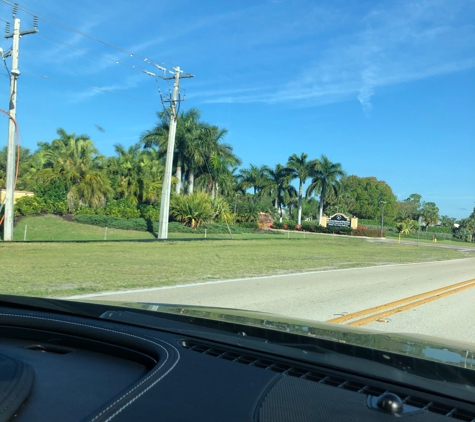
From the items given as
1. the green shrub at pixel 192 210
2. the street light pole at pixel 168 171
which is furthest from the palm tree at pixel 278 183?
the street light pole at pixel 168 171

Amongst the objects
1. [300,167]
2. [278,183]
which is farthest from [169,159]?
[278,183]

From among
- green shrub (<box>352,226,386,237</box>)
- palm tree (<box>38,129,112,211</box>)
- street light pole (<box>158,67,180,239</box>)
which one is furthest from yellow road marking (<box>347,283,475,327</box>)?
green shrub (<box>352,226,386,237</box>)

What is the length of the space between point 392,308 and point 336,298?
59.3 inches

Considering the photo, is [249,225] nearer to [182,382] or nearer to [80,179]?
[80,179]

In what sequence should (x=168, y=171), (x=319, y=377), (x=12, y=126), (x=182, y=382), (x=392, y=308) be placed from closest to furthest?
(x=182, y=382), (x=319, y=377), (x=392, y=308), (x=12, y=126), (x=168, y=171)

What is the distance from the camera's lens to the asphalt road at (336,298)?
8672mm

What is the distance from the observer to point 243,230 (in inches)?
2085

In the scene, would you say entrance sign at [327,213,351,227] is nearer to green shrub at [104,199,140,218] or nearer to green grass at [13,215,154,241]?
green shrub at [104,199,140,218]

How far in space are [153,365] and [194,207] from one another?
144 feet

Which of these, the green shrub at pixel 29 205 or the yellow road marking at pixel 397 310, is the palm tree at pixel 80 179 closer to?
the green shrub at pixel 29 205

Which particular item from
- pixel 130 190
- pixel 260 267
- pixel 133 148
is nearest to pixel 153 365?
pixel 260 267

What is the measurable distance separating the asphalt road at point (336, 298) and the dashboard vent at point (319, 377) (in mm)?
5919

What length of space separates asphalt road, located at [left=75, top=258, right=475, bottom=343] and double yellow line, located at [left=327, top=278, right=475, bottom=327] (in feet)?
0.28

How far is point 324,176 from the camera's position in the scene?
7362cm
